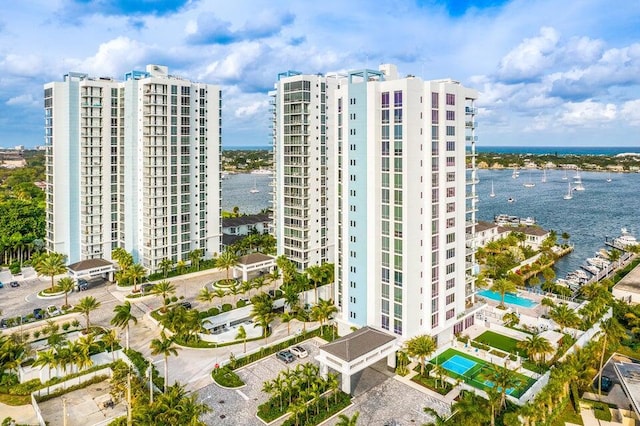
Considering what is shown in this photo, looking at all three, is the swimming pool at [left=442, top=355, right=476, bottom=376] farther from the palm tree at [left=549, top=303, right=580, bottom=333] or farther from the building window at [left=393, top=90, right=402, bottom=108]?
the building window at [left=393, top=90, right=402, bottom=108]

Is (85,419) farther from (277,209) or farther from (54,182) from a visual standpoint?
(54,182)

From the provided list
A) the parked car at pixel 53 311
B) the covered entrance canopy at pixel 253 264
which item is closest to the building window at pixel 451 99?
the covered entrance canopy at pixel 253 264

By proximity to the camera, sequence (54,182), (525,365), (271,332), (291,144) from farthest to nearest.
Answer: (54,182)
(291,144)
(271,332)
(525,365)

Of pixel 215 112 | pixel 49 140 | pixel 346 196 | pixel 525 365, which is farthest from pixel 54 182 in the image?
pixel 525 365

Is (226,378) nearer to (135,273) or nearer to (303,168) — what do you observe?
(135,273)

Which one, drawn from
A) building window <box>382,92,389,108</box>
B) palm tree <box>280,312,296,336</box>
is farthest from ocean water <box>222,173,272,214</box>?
building window <box>382,92,389,108</box>

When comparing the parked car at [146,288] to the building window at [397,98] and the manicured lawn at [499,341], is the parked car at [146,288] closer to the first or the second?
the building window at [397,98]
